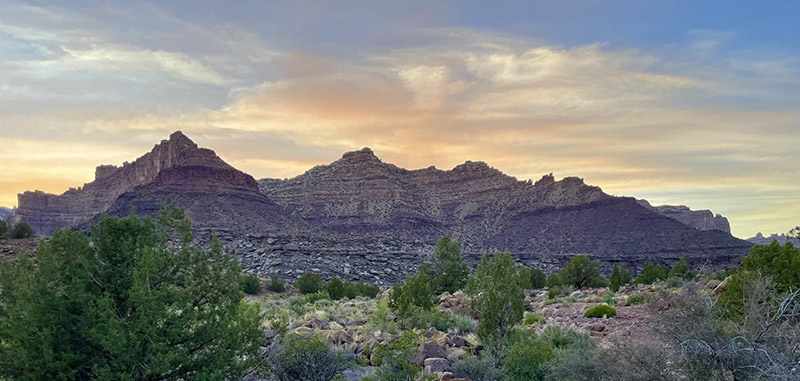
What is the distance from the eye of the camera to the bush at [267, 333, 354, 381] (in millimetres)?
14227

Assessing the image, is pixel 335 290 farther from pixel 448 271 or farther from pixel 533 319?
pixel 533 319

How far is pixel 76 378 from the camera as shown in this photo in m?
10.5

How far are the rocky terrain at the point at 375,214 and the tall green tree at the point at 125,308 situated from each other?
172 ft

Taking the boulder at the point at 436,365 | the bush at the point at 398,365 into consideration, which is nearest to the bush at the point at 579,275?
the boulder at the point at 436,365

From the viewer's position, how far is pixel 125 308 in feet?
35.6

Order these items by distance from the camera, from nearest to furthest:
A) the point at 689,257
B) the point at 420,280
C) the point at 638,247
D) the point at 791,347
A: 1. the point at 791,347
2. the point at 420,280
3. the point at 689,257
4. the point at 638,247

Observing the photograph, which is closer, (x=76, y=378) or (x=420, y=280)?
(x=76, y=378)

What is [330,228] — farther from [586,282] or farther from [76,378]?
[76,378]

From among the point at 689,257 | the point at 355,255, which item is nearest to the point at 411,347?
the point at 355,255

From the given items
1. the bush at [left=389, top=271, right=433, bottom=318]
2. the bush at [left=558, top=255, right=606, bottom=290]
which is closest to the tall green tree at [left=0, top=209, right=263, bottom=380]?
the bush at [left=389, top=271, right=433, bottom=318]

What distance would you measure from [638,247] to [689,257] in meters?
12.9

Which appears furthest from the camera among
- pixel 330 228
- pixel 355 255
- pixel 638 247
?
pixel 330 228

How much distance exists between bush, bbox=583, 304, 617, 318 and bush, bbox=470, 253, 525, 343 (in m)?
5.88

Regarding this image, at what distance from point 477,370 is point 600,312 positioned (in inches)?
443
